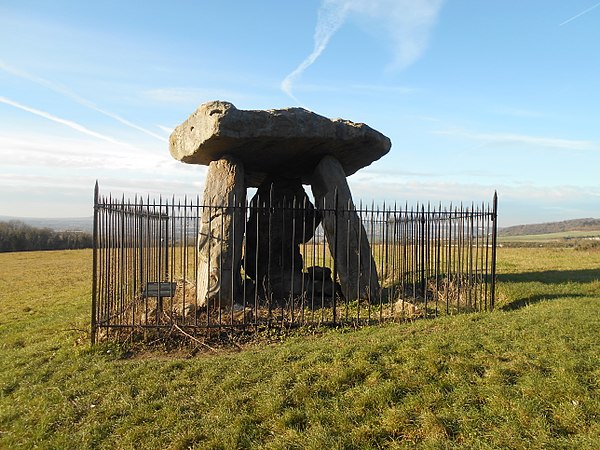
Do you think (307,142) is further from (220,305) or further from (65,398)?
(65,398)

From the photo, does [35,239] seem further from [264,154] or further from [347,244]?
[347,244]

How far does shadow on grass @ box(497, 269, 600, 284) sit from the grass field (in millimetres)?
4815

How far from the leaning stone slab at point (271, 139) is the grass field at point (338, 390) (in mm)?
4410

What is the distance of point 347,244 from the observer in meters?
10.8

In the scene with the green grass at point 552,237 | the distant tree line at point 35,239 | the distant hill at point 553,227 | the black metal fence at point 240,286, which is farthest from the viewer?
the distant hill at point 553,227

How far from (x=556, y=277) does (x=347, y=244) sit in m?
7.22

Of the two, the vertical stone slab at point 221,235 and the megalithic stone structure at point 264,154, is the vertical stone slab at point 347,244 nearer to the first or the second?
the megalithic stone structure at point 264,154

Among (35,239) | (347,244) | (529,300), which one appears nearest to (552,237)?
(35,239)

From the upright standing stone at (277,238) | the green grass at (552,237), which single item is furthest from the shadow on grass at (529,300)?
the green grass at (552,237)

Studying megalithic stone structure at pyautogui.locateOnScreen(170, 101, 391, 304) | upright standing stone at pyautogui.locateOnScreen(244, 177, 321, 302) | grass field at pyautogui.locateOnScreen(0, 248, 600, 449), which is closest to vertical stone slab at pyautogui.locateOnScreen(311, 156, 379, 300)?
megalithic stone structure at pyautogui.locateOnScreen(170, 101, 391, 304)

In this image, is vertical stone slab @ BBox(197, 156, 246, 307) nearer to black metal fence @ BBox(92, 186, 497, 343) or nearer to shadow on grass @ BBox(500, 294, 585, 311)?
black metal fence @ BBox(92, 186, 497, 343)

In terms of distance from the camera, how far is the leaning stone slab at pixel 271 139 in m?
10.2

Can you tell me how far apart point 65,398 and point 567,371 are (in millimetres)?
6202

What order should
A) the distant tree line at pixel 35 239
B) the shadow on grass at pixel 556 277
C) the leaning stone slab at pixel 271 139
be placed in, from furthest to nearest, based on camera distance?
the distant tree line at pixel 35 239
the shadow on grass at pixel 556 277
the leaning stone slab at pixel 271 139
